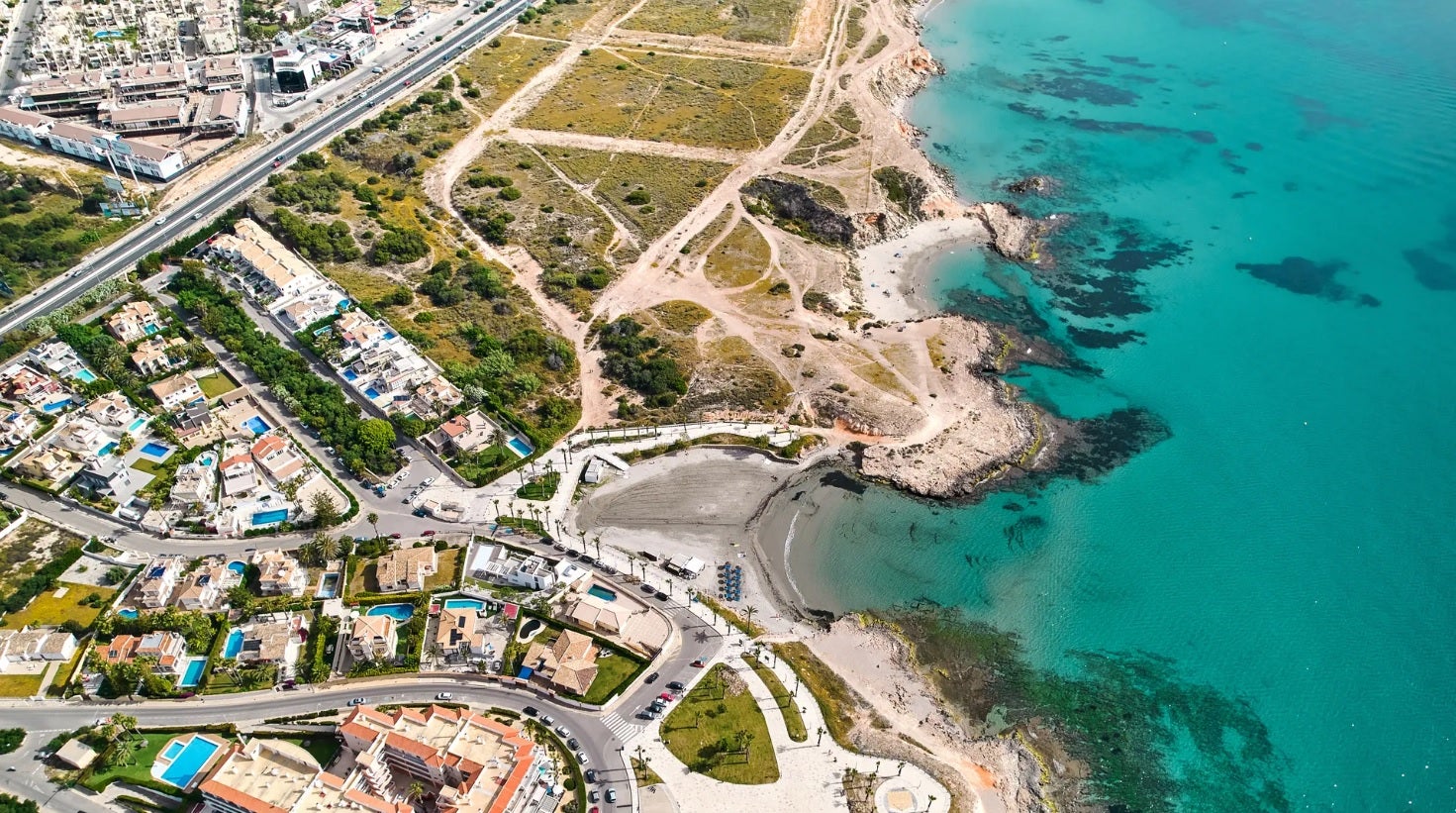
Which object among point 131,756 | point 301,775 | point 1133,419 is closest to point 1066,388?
point 1133,419

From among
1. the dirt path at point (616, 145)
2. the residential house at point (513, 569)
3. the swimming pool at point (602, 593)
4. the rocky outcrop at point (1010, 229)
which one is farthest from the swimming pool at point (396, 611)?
the rocky outcrop at point (1010, 229)

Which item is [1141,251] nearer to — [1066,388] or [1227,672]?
[1066,388]

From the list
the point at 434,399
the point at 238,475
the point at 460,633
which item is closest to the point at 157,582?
the point at 238,475

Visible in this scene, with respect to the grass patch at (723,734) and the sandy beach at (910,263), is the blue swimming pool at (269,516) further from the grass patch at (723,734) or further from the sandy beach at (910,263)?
the sandy beach at (910,263)

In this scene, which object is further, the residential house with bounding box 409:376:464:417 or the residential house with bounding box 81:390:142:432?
the residential house with bounding box 409:376:464:417

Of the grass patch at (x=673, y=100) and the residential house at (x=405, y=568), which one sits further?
the grass patch at (x=673, y=100)

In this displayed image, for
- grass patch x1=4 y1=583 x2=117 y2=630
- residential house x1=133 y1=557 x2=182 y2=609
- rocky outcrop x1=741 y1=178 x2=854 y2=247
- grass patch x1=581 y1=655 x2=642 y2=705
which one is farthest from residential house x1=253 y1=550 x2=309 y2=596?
rocky outcrop x1=741 y1=178 x2=854 y2=247

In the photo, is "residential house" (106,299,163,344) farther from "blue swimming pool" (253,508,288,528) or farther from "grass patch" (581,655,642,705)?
"grass patch" (581,655,642,705)
